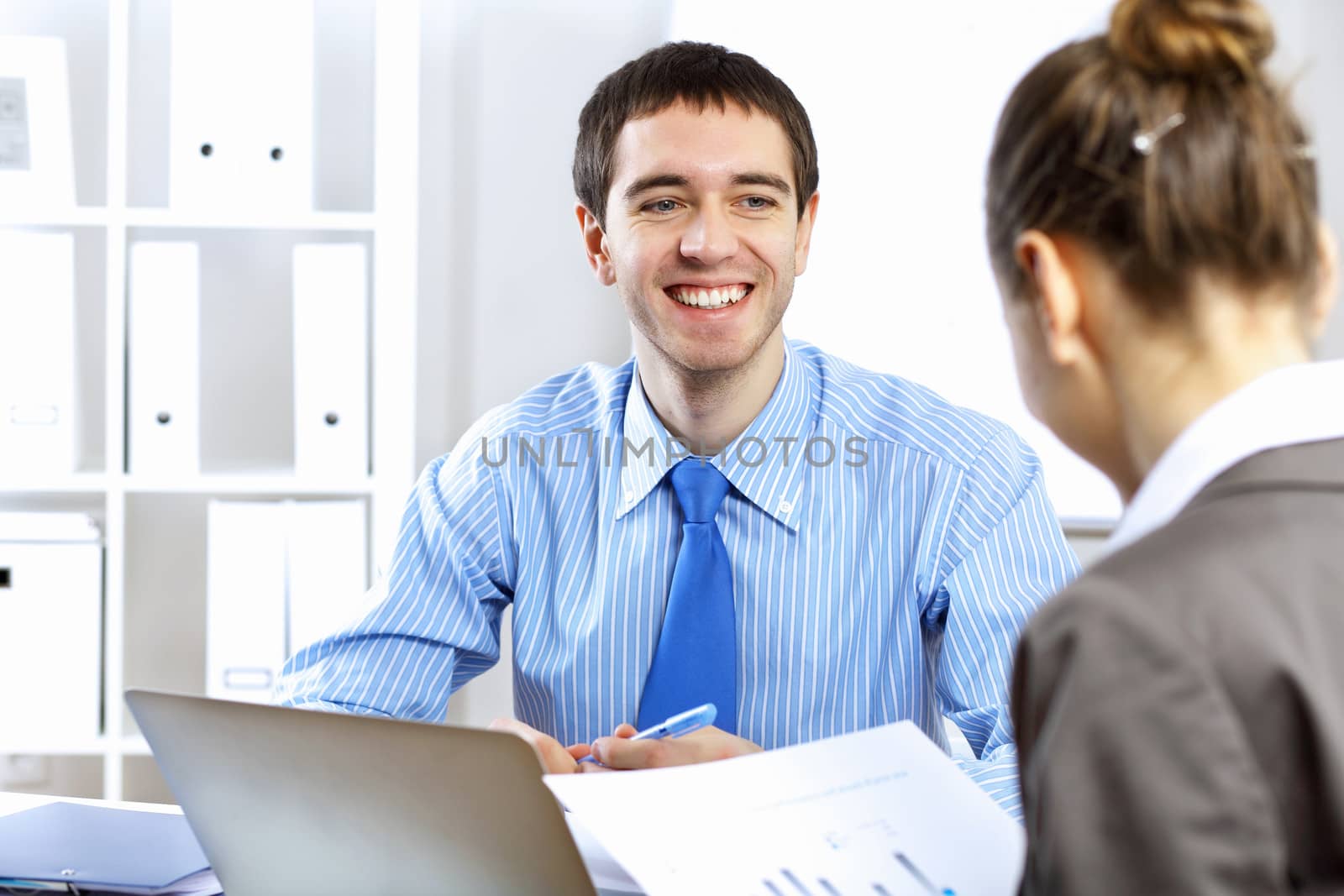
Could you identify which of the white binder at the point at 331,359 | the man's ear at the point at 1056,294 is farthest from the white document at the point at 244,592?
the man's ear at the point at 1056,294

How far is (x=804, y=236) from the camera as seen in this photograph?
1.56 m

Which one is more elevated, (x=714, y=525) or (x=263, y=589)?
(x=714, y=525)

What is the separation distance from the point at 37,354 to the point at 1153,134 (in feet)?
6.68

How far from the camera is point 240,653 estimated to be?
6.97ft

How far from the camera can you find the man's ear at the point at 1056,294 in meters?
0.59

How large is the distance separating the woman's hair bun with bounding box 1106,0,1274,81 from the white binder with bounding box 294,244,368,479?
67.0 inches

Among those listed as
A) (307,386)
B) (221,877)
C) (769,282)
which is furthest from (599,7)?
(221,877)

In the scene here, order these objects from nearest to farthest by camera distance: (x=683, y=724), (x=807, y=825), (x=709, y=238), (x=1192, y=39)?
(x=1192, y=39)
(x=807, y=825)
(x=683, y=724)
(x=709, y=238)

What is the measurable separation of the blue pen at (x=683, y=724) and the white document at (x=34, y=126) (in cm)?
168


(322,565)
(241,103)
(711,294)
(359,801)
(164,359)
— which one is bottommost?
(322,565)

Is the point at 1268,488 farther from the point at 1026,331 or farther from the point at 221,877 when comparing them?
the point at 221,877

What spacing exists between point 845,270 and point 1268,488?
6.51 ft

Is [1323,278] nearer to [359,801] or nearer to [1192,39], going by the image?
[1192,39]

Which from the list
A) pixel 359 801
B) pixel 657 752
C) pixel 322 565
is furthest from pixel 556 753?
pixel 322 565
